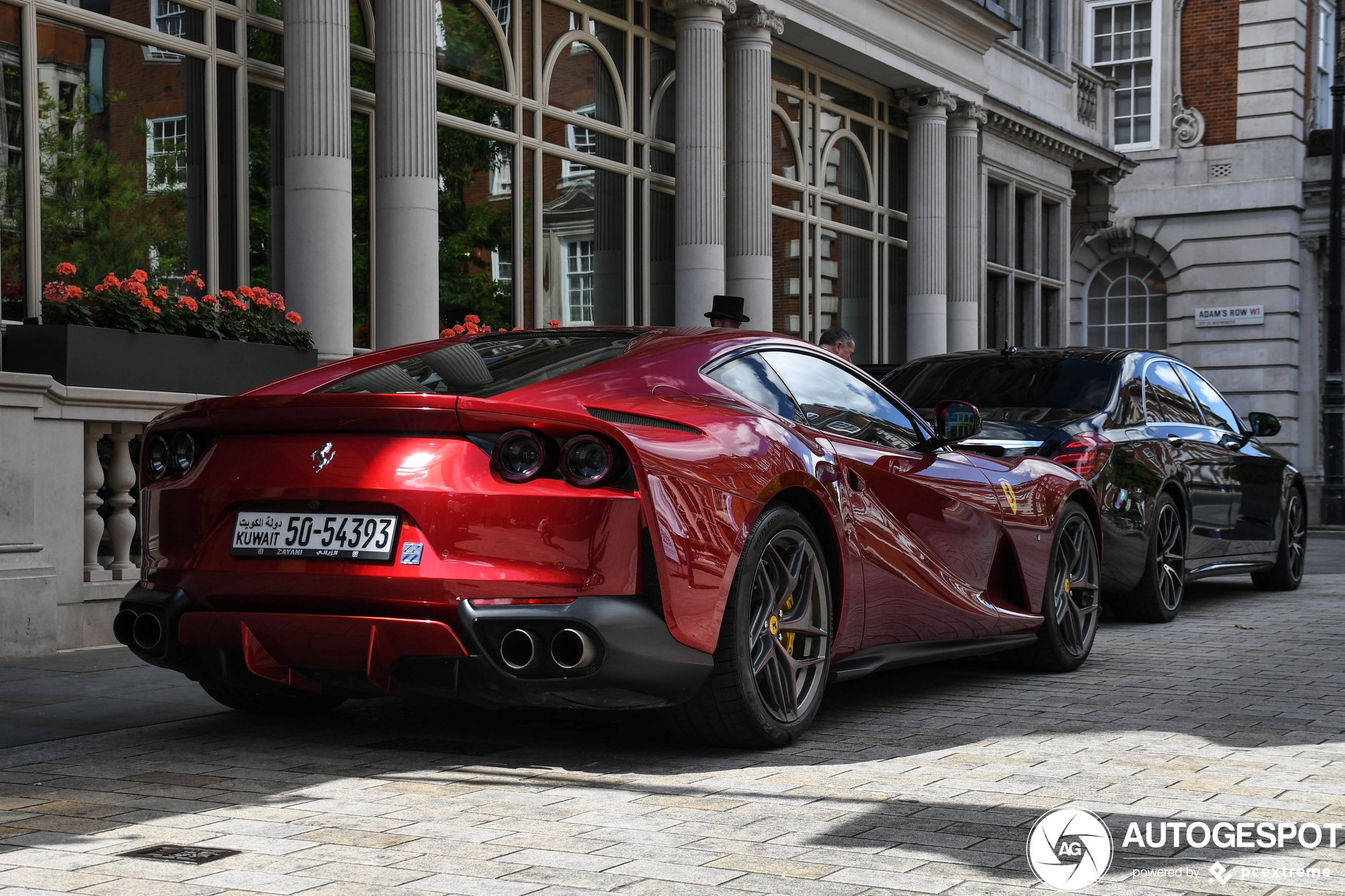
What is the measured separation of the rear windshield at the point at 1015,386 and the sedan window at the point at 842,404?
106 inches

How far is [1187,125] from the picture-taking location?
115 feet

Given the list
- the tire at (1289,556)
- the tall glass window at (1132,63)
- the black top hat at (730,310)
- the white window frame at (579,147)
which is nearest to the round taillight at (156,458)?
the black top hat at (730,310)

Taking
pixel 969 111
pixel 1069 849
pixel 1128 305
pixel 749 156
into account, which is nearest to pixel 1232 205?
pixel 1128 305

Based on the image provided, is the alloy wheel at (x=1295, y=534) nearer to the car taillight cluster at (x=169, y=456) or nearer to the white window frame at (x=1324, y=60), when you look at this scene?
the car taillight cluster at (x=169, y=456)

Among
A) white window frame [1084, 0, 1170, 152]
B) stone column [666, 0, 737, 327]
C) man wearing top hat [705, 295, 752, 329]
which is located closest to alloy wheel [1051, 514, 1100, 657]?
man wearing top hat [705, 295, 752, 329]

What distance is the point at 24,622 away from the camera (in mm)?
7559

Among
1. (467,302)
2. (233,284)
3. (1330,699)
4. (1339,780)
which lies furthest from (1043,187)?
(1339,780)

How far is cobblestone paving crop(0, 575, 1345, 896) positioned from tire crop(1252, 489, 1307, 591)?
5746 mm

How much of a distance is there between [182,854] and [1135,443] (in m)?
6.77

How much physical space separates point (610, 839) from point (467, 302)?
1115cm

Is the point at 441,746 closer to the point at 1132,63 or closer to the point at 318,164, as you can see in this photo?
the point at 318,164

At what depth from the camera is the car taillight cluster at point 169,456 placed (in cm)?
505

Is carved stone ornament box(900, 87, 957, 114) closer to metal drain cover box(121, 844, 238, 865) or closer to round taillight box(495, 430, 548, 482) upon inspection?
round taillight box(495, 430, 548, 482)

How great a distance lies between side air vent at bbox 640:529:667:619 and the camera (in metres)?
4.61
